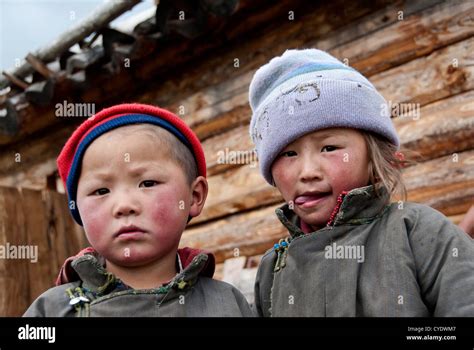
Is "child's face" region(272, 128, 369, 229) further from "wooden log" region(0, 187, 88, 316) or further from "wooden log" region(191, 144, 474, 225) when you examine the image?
"wooden log" region(0, 187, 88, 316)

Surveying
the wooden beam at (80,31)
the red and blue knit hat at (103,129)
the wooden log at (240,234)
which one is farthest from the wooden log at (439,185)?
the red and blue knit hat at (103,129)

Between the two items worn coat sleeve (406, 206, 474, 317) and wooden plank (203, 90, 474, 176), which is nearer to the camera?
worn coat sleeve (406, 206, 474, 317)

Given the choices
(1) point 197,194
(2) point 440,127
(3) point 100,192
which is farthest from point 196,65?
(3) point 100,192

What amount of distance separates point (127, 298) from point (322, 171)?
70 cm

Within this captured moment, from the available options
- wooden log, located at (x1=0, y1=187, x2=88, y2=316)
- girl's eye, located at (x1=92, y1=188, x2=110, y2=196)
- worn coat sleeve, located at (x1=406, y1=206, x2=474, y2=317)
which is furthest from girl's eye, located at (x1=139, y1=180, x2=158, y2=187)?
wooden log, located at (x1=0, y1=187, x2=88, y2=316)

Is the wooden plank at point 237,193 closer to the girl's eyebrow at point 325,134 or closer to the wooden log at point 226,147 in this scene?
the wooden log at point 226,147

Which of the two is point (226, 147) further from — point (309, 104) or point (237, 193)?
point (309, 104)

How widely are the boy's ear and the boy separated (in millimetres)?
36

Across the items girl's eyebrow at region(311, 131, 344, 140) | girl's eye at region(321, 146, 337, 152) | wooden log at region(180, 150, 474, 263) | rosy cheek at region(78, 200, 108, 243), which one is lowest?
rosy cheek at region(78, 200, 108, 243)

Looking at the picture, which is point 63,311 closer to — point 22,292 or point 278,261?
point 278,261

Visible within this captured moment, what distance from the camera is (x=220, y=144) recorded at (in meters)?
4.74

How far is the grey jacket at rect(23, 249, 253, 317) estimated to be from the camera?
182 centimetres

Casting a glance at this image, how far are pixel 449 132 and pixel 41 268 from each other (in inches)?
95.5

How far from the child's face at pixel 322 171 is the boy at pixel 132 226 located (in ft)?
1.11
